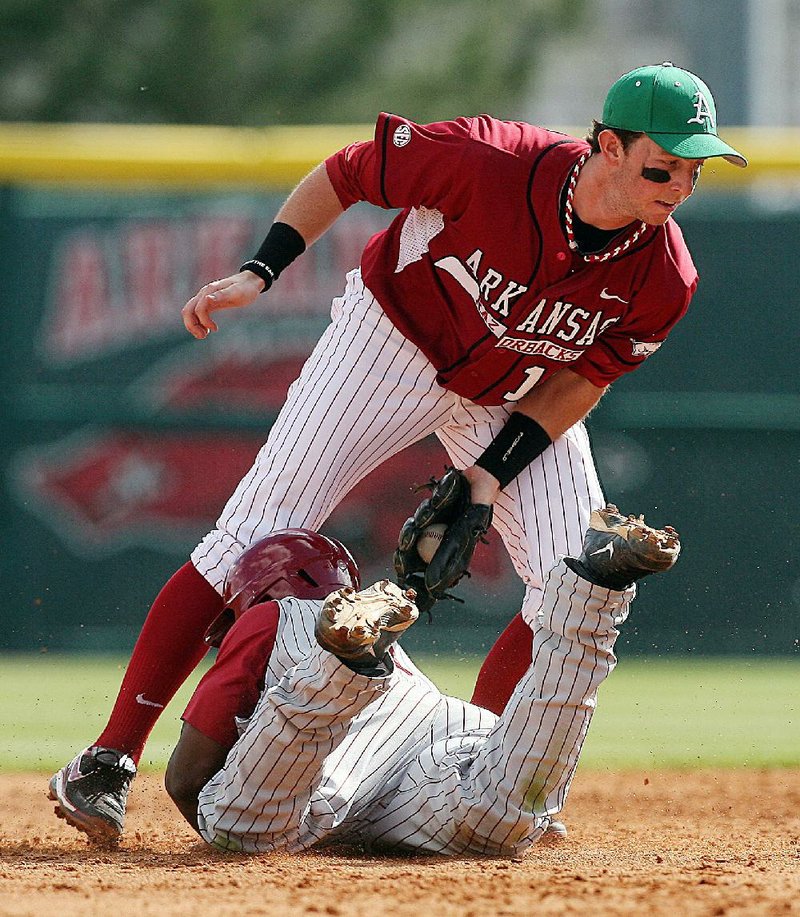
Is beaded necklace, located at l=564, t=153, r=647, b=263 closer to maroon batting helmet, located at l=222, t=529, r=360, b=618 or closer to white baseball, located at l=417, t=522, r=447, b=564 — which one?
white baseball, located at l=417, t=522, r=447, b=564

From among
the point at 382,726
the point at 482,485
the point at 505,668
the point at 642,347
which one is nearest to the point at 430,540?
the point at 482,485

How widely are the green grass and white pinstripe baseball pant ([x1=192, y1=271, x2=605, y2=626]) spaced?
4.52ft

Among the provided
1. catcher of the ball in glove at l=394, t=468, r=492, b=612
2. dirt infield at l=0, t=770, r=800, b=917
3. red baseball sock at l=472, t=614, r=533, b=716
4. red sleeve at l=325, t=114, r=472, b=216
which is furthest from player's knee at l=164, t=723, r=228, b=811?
red sleeve at l=325, t=114, r=472, b=216

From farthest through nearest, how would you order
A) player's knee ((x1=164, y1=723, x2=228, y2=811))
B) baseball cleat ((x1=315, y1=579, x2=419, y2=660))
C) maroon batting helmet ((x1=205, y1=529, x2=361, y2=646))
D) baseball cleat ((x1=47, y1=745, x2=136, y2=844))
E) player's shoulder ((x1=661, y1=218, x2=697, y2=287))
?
1. player's shoulder ((x1=661, y1=218, x2=697, y2=287))
2. baseball cleat ((x1=47, y1=745, x2=136, y2=844))
3. maroon batting helmet ((x1=205, y1=529, x2=361, y2=646))
4. player's knee ((x1=164, y1=723, x2=228, y2=811))
5. baseball cleat ((x1=315, y1=579, x2=419, y2=660))

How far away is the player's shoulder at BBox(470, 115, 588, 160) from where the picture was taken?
2.86 meters

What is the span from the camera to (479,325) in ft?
9.59

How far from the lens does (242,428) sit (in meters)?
6.68

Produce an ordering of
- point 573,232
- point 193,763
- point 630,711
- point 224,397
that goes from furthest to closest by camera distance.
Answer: point 224,397, point 630,711, point 573,232, point 193,763

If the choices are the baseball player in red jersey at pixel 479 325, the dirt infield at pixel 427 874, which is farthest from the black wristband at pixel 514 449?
the dirt infield at pixel 427 874

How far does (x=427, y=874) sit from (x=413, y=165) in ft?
4.39

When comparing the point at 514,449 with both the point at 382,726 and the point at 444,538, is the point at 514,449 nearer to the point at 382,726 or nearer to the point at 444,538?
the point at 444,538

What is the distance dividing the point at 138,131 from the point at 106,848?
215 inches

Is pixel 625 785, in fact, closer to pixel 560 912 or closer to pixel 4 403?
pixel 560 912

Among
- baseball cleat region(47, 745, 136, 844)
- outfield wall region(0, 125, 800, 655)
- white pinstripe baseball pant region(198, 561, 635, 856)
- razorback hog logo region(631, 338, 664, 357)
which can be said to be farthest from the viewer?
outfield wall region(0, 125, 800, 655)
